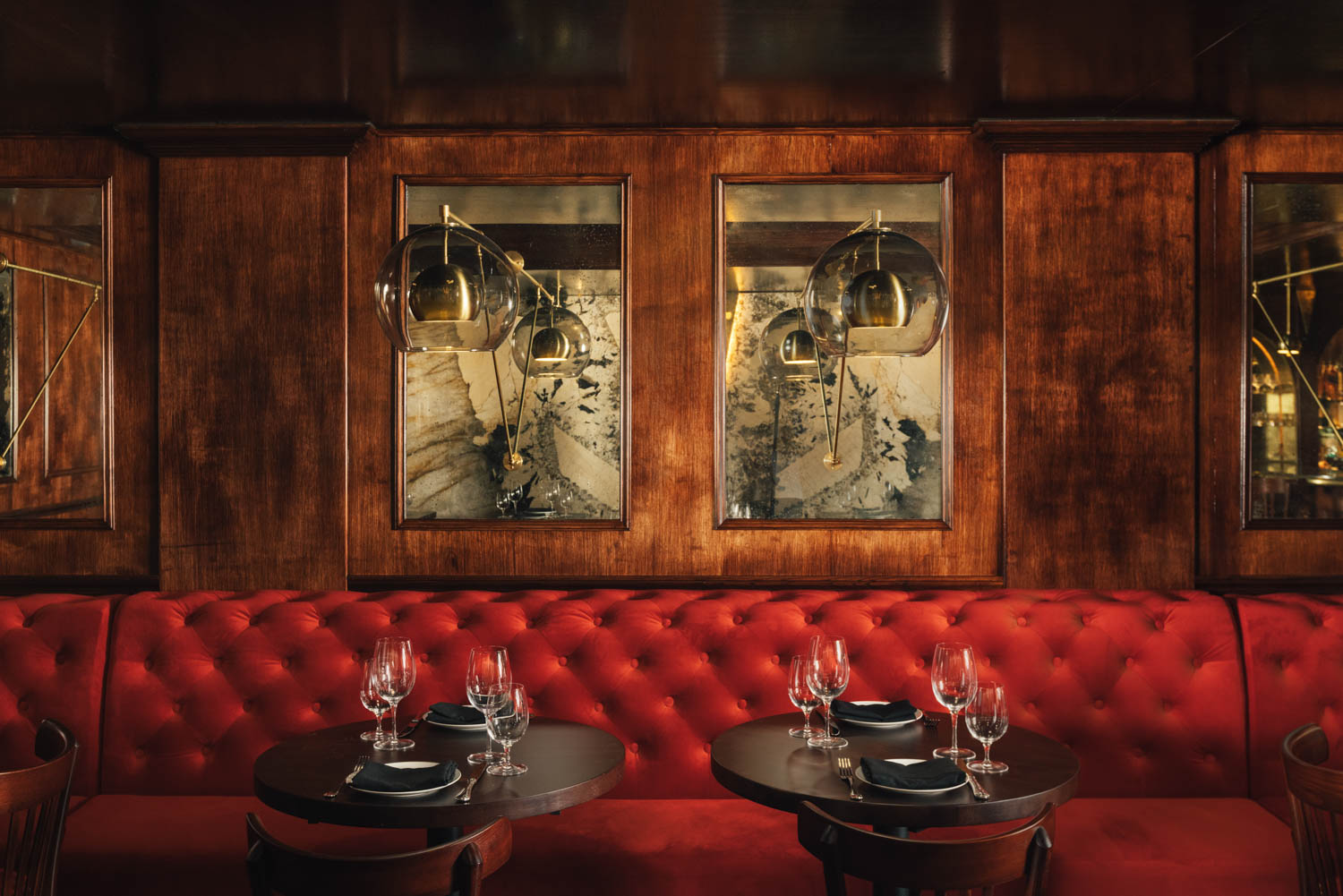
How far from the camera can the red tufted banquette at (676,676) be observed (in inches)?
114

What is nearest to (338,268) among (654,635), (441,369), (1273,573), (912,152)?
(441,369)

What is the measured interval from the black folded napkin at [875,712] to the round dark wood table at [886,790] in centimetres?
2

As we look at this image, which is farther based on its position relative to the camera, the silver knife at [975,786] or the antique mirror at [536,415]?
the antique mirror at [536,415]

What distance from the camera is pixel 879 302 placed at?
2260 millimetres

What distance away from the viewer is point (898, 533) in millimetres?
3408

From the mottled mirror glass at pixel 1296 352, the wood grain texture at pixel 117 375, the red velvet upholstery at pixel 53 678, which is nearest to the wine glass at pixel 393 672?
the red velvet upholstery at pixel 53 678

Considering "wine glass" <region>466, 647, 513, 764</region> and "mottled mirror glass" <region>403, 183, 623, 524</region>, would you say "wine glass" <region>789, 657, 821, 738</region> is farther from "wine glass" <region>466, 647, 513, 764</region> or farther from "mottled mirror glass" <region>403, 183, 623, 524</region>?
"mottled mirror glass" <region>403, 183, 623, 524</region>

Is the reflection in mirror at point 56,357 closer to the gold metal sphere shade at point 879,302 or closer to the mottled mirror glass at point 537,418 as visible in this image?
the mottled mirror glass at point 537,418

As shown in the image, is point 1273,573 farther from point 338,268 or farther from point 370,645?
point 338,268

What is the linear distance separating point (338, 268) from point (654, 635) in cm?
165

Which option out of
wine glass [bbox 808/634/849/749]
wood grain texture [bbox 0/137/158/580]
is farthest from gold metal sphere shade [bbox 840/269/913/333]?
Result: wood grain texture [bbox 0/137/158/580]

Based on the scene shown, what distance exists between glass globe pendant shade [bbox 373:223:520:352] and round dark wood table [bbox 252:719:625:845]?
884 millimetres

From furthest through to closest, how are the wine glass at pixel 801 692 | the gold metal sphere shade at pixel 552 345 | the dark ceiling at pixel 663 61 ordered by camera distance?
the gold metal sphere shade at pixel 552 345
the dark ceiling at pixel 663 61
the wine glass at pixel 801 692

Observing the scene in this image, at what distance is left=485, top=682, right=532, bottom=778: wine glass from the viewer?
2.05 metres
